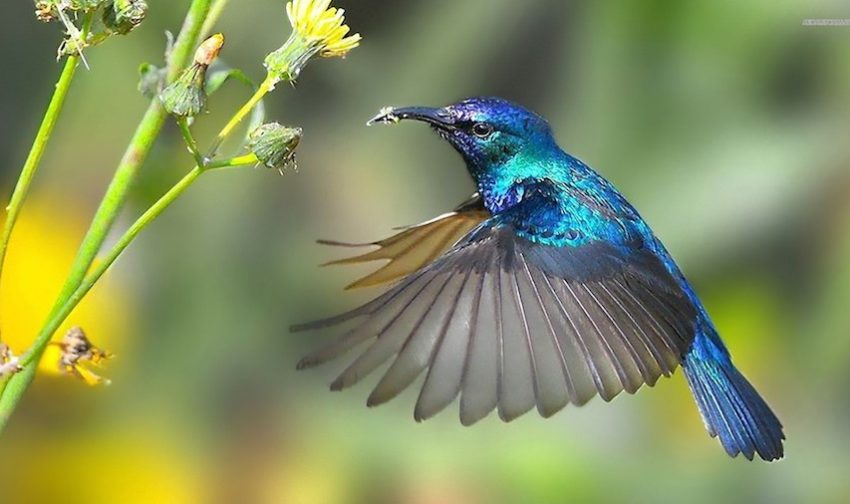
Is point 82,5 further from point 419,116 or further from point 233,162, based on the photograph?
point 419,116

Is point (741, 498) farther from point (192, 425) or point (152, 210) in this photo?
point (152, 210)

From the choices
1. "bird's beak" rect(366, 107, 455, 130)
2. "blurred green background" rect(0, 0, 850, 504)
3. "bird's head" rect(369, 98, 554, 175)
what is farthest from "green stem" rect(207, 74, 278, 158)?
"blurred green background" rect(0, 0, 850, 504)

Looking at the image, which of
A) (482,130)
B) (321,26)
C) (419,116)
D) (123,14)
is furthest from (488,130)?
(123,14)

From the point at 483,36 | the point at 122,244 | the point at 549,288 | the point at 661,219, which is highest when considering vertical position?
the point at 483,36

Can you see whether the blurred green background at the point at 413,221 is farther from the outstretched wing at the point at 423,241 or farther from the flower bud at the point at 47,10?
the flower bud at the point at 47,10

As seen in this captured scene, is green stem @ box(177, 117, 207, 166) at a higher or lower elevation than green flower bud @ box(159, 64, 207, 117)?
lower

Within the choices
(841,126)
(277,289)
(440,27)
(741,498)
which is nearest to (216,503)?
(277,289)

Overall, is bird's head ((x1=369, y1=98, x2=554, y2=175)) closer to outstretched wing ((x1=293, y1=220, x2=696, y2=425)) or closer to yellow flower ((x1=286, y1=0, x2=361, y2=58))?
outstretched wing ((x1=293, y1=220, x2=696, y2=425))
